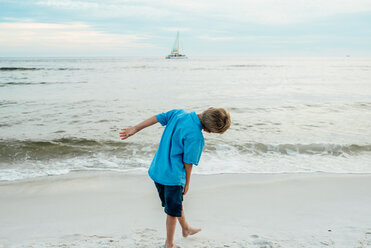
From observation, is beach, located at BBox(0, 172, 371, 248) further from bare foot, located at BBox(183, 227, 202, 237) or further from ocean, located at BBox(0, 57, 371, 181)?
ocean, located at BBox(0, 57, 371, 181)

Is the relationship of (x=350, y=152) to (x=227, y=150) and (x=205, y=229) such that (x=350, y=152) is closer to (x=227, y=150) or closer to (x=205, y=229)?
(x=227, y=150)

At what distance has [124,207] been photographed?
3.65 meters

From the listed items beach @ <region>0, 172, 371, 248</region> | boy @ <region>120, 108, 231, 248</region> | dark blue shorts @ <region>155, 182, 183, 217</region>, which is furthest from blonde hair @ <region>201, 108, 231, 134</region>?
beach @ <region>0, 172, 371, 248</region>

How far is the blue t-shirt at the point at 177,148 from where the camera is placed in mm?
2238

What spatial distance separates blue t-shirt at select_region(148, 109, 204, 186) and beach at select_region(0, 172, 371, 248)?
2.56 ft

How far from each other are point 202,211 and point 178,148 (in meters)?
1.50

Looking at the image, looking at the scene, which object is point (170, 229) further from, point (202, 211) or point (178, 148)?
point (202, 211)

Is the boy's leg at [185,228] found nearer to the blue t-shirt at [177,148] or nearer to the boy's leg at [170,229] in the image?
A: the boy's leg at [170,229]

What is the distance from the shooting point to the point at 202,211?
3.54 metres

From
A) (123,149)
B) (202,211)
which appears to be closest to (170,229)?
(202,211)

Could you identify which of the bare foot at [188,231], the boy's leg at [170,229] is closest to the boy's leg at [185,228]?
→ the bare foot at [188,231]

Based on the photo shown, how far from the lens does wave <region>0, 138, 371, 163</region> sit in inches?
247

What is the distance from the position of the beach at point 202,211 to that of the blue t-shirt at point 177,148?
2.56 feet

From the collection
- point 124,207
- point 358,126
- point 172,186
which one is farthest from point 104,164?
point 358,126
